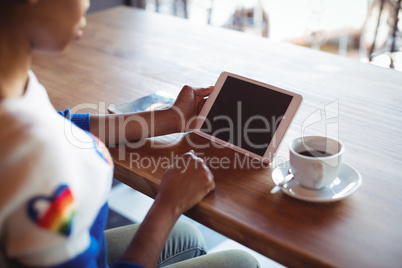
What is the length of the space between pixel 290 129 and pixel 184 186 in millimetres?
327

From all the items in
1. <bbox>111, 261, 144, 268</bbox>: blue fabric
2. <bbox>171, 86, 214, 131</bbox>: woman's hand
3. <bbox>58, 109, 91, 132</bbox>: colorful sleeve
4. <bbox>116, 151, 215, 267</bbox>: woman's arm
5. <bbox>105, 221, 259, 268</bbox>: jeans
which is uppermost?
<bbox>171, 86, 214, 131</bbox>: woman's hand

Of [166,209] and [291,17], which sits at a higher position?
[166,209]

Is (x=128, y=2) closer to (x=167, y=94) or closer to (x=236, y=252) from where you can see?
(x=167, y=94)

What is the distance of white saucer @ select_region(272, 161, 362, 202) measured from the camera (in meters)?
0.77

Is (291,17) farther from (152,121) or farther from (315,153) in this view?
(315,153)

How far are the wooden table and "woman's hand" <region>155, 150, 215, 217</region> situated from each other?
23mm

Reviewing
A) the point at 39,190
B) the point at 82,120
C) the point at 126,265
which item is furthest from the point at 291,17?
the point at 39,190

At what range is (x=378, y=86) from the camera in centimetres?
120

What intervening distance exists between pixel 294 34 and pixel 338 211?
3.70m

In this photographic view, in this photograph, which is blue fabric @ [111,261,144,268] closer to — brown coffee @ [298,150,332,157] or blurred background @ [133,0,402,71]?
brown coffee @ [298,150,332,157]

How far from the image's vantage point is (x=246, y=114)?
0.94 m

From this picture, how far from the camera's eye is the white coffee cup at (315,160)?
75cm

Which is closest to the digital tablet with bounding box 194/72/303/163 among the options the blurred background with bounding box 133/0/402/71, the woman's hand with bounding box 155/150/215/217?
the woman's hand with bounding box 155/150/215/217
